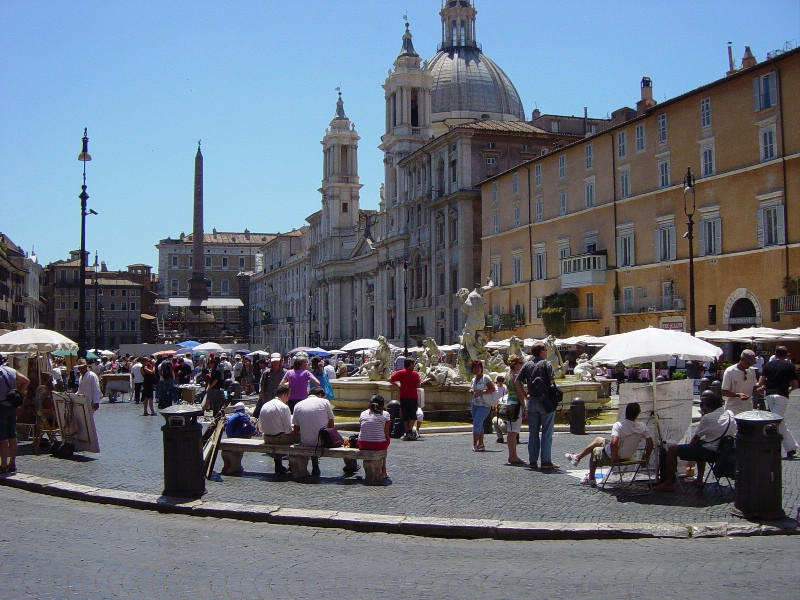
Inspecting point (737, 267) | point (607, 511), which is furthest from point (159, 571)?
point (737, 267)

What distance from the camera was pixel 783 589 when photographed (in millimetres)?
6371

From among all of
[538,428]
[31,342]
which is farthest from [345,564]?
[31,342]

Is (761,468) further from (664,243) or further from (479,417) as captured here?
(664,243)

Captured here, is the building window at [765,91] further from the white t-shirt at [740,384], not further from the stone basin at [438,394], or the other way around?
the white t-shirt at [740,384]

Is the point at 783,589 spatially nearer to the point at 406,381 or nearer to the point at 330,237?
the point at 406,381

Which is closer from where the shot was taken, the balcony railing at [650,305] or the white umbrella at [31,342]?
the white umbrella at [31,342]

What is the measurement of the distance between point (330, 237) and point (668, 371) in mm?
66220

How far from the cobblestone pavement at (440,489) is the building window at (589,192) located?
33.4m

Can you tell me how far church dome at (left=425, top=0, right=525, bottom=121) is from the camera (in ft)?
265

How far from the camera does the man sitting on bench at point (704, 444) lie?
10164 millimetres

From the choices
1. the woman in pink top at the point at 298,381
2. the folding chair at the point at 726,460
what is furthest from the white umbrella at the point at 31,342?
the folding chair at the point at 726,460

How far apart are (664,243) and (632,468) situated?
3148 centimetres

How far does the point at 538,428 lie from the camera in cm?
1193

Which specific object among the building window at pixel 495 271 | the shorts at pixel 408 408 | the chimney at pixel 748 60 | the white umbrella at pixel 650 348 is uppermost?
the chimney at pixel 748 60
